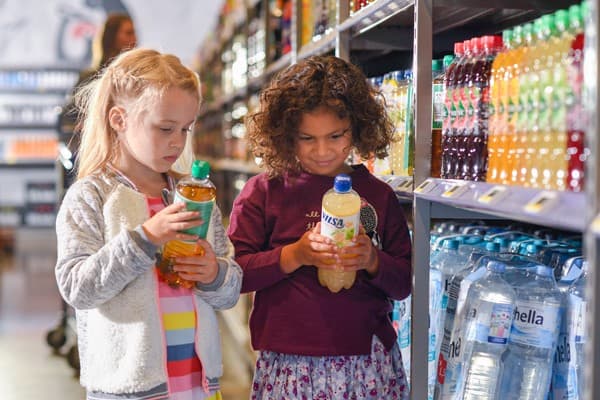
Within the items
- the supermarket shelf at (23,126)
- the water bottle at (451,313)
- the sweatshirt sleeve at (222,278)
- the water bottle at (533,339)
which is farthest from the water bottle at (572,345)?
the supermarket shelf at (23,126)

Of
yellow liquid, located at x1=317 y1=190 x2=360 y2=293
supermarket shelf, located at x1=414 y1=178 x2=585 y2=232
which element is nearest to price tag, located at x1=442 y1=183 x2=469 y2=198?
supermarket shelf, located at x1=414 y1=178 x2=585 y2=232

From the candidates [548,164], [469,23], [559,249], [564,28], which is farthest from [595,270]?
[469,23]

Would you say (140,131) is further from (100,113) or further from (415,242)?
(415,242)

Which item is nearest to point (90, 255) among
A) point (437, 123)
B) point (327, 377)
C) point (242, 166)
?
point (327, 377)

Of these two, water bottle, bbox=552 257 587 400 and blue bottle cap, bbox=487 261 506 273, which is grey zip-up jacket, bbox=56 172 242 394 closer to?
blue bottle cap, bbox=487 261 506 273

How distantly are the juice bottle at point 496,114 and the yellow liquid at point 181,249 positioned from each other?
60 centimetres

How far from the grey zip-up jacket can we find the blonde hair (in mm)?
101

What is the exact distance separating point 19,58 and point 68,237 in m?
10.5

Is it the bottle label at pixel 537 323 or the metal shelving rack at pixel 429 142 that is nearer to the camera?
the metal shelving rack at pixel 429 142

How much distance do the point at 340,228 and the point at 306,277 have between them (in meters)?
0.27

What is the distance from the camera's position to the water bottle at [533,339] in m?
1.87

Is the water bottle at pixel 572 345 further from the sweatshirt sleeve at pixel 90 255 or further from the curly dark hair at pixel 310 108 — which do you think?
the sweatshirt sleeve at pixel 90 255

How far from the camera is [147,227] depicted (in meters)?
1.84

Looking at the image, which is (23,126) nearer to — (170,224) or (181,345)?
(181,345)
